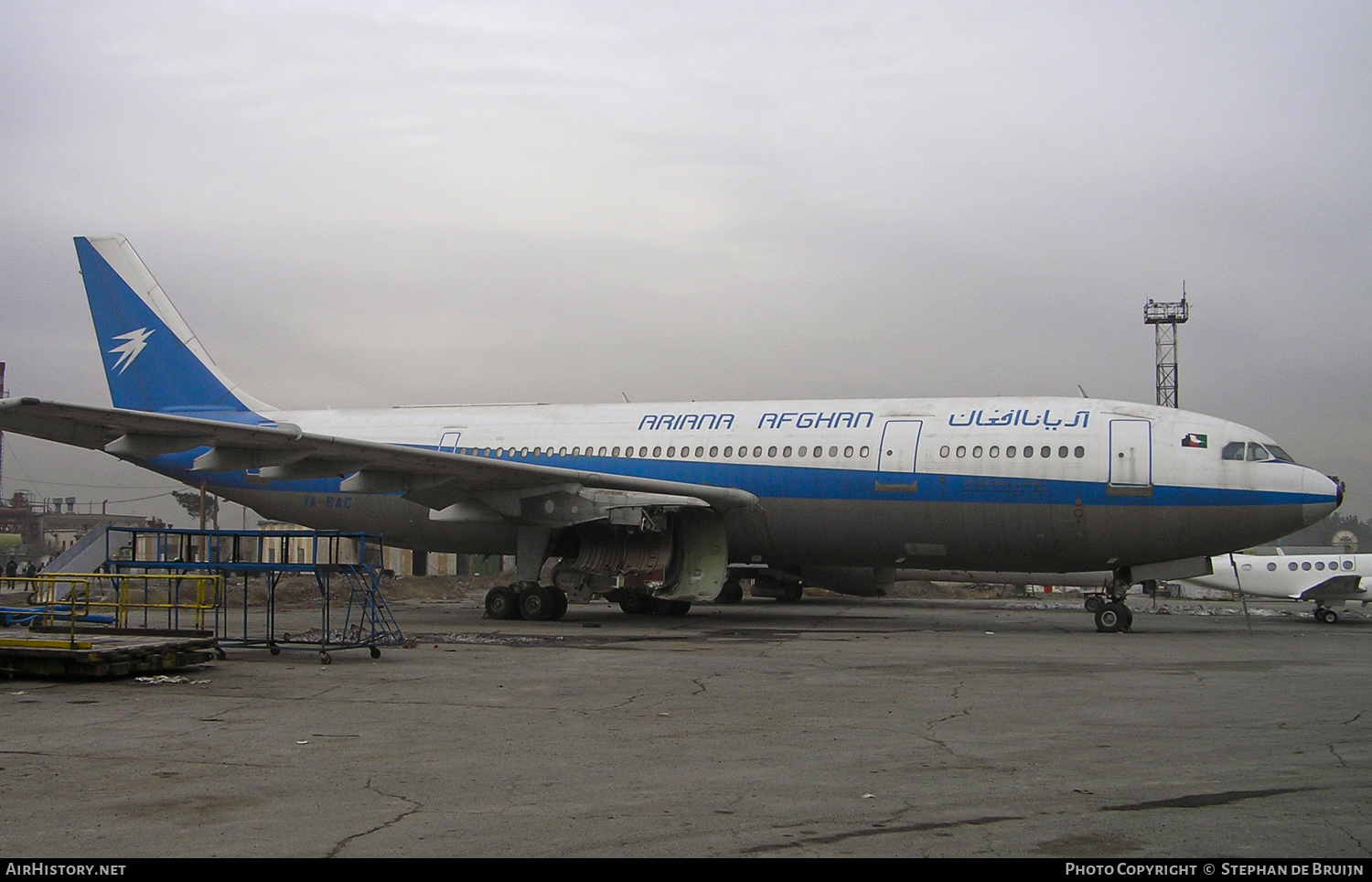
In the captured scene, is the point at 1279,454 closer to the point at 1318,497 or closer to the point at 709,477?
the point at 1318,497

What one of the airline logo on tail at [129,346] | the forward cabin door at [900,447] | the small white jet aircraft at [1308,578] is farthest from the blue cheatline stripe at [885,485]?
the small white jet aircraft at [1308,578]

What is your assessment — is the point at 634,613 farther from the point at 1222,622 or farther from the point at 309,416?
the point at 1222,622

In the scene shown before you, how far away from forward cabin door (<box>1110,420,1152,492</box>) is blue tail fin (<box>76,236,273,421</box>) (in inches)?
680

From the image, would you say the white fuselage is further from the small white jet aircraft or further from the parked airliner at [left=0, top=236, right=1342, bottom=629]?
the small white jet aircraft

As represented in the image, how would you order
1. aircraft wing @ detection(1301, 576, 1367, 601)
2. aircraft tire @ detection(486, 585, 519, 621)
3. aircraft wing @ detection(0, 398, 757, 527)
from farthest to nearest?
aircraft wing @ detection(1301, 576, 1367, 601) → aircraft tire @ detection(486, 585, 519, 621) → aircraft wing @ detection(0, 398, 757, 527)

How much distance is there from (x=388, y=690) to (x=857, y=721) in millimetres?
4630

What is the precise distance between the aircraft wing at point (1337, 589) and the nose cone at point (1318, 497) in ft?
36.8

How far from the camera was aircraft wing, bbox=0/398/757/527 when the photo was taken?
16547 millimetres

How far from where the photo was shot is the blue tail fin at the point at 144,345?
2266cm

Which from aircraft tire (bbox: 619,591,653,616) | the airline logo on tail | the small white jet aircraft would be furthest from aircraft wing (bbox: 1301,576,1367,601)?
the airline logo on tail

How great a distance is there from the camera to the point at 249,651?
A: 1455cm

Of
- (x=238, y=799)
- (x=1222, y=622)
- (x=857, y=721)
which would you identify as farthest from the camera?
(x=1222, y=622)

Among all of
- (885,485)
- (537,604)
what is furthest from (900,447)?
(537,604)
